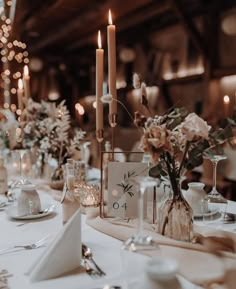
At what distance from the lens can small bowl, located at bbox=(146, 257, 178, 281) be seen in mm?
689

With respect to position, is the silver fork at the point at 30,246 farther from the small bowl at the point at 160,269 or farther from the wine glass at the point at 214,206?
the wine glass at the point at 214,206

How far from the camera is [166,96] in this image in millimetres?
5414

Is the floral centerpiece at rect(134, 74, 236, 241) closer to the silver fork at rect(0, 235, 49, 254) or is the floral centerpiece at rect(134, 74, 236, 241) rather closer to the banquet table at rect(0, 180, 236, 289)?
the banquet table at rect(0, 180, 236, 289)

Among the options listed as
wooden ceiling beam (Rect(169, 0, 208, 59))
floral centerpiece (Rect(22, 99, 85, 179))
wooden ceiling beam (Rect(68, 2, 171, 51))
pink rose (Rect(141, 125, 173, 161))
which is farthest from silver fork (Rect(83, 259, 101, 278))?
wooden ceiling beam (Rect(68, 2, 171, 51))

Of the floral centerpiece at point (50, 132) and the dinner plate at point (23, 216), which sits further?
the floral centerpiece at point (50, 132)

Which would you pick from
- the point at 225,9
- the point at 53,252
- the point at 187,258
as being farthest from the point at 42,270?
the point at 225,9

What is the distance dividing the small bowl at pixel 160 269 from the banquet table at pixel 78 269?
14 millimetres

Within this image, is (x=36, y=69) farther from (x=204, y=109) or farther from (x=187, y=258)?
(x=187, y=258)

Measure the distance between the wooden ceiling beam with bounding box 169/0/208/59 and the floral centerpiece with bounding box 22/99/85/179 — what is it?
262 centimetres

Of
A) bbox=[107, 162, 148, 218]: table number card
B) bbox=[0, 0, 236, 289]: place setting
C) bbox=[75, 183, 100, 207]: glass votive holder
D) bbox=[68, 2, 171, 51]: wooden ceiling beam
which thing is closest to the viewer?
bbox=[0, 0, 236, 289]: place setting

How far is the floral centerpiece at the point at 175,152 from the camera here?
92 centimetres

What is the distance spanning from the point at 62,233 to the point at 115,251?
0.61 ft

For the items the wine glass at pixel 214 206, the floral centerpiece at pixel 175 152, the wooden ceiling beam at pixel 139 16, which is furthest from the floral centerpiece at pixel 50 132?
the wooden ceiling beam at pixel 139 16

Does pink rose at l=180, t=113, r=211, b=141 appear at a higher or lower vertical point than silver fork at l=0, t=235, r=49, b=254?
higher
